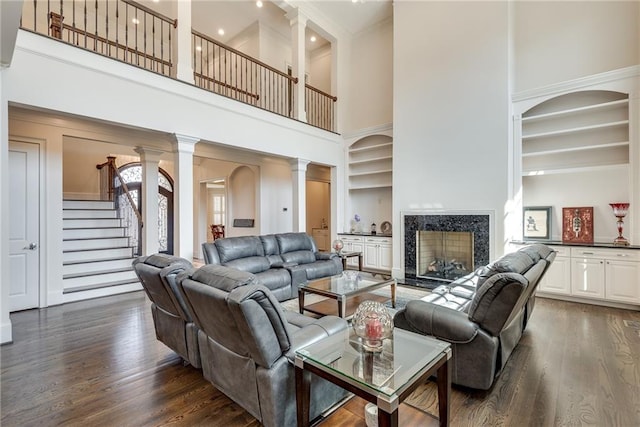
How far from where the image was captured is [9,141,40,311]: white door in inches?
159

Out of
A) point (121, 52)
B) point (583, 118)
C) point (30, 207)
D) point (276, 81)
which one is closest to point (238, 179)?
point (276, 81)

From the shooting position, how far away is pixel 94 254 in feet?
17.4

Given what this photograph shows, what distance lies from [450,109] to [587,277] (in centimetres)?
338

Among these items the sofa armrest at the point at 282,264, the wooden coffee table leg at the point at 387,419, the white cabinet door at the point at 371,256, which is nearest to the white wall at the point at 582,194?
the white cabinet door at the point at 371,256

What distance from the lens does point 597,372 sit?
8.18 ft

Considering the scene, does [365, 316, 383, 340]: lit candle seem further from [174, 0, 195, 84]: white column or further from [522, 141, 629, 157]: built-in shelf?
[522, 141, 629, 157]: built-in shelf

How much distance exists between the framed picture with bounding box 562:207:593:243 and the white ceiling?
548cm

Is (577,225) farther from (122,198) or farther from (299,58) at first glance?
(122,198)

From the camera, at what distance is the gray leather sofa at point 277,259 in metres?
4.45

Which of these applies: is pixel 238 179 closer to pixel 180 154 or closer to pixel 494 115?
pixel 180 154

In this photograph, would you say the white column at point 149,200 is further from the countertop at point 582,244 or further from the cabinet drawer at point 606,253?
the cabinet drawer at point 606,253

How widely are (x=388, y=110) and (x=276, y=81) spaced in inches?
118

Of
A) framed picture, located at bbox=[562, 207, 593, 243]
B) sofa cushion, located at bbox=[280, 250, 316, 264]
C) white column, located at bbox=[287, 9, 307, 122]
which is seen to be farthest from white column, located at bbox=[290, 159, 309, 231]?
framed picture, located at bbox=[562, 207, 593, 243]

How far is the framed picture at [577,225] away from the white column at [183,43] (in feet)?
20.5
